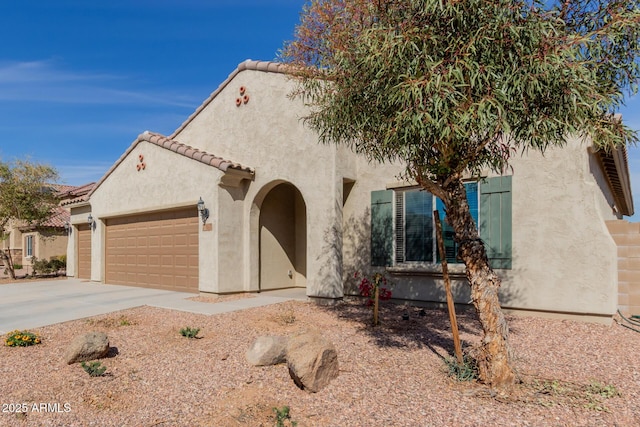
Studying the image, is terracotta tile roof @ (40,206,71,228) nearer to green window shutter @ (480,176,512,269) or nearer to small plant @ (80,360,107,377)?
small plant @ (80,360,107,377)

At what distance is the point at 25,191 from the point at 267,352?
59.6 ft

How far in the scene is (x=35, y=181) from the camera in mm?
19266

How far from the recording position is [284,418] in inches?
172

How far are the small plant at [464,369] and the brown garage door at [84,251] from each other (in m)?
16.6

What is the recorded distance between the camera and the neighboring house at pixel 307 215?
8.63m

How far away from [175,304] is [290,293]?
3.33 metres

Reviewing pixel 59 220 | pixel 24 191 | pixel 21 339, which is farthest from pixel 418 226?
pixel 59 220

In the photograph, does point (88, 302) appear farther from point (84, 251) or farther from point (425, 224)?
point (425, 224)

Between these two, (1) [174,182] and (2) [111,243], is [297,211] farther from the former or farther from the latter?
(2) [111,243]

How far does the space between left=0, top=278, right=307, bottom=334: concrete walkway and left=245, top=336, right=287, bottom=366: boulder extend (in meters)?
3.55

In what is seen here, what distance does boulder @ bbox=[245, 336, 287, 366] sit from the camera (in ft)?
19.6

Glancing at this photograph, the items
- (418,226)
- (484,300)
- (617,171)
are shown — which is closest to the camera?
(484,300)

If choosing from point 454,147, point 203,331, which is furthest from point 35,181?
point 454,147

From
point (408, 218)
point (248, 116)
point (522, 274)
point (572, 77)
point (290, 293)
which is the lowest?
point (290, 293)
